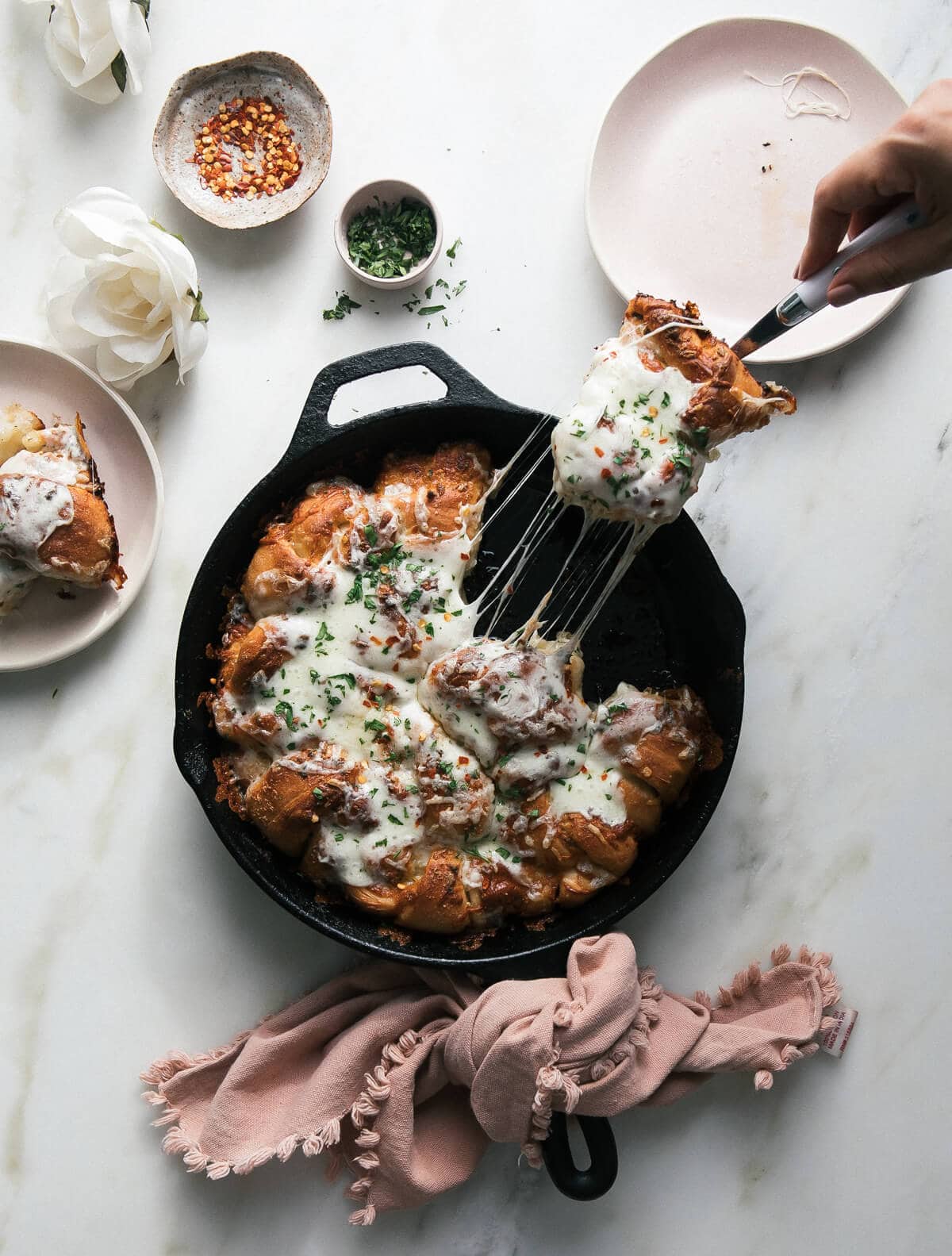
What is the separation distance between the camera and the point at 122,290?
260 cm

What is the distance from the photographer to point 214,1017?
2.78 meters

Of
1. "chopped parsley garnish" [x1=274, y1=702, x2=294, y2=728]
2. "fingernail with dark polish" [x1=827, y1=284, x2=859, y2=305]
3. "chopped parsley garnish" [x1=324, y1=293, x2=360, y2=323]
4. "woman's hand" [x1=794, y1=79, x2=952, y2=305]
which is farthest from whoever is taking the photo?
"chopped parsley garnish" [x1=324, y1=293, x2=360, y2=323]

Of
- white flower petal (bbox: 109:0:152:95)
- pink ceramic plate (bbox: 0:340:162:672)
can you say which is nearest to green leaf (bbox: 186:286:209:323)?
pink ceramic plate (bbox: 0:340:162:672)

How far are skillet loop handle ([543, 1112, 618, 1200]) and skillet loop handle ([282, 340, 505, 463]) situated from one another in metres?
1.67

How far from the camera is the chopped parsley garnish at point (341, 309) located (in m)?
2.82

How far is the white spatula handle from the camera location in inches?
81.3

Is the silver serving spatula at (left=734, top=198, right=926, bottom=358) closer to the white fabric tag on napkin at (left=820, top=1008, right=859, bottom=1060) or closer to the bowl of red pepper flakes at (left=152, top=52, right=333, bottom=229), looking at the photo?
the bowl of red pepper flakes at (left=152, top=52, right=333, bottom=229)

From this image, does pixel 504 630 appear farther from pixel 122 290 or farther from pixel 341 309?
pixel 122 290

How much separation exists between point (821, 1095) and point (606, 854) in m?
1.00

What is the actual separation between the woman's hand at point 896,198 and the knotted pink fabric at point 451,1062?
5.16 feet

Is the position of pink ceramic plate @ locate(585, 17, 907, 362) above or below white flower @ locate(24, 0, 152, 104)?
above

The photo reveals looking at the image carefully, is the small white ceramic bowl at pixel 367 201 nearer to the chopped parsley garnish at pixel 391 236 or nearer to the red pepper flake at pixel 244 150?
the chopped parsley garnish at pixel 391 236

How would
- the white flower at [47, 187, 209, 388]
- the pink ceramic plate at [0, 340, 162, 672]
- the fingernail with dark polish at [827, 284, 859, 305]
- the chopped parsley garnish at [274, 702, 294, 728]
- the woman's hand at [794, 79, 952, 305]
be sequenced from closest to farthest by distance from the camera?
the woman's hand at [794, 79, 952, 305], the fingernail with dark polish at [827, 284, 859, 305], the chopped parsley garnish at [274, 702, 294, 728], the white flower at [47, 187, 209, 388], the pink ceramic plate at [0, 340, 162, 672]

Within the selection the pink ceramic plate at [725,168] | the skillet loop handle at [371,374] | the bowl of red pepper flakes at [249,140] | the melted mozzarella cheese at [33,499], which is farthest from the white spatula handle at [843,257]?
the melted mozzarella cheese at [33,499]
